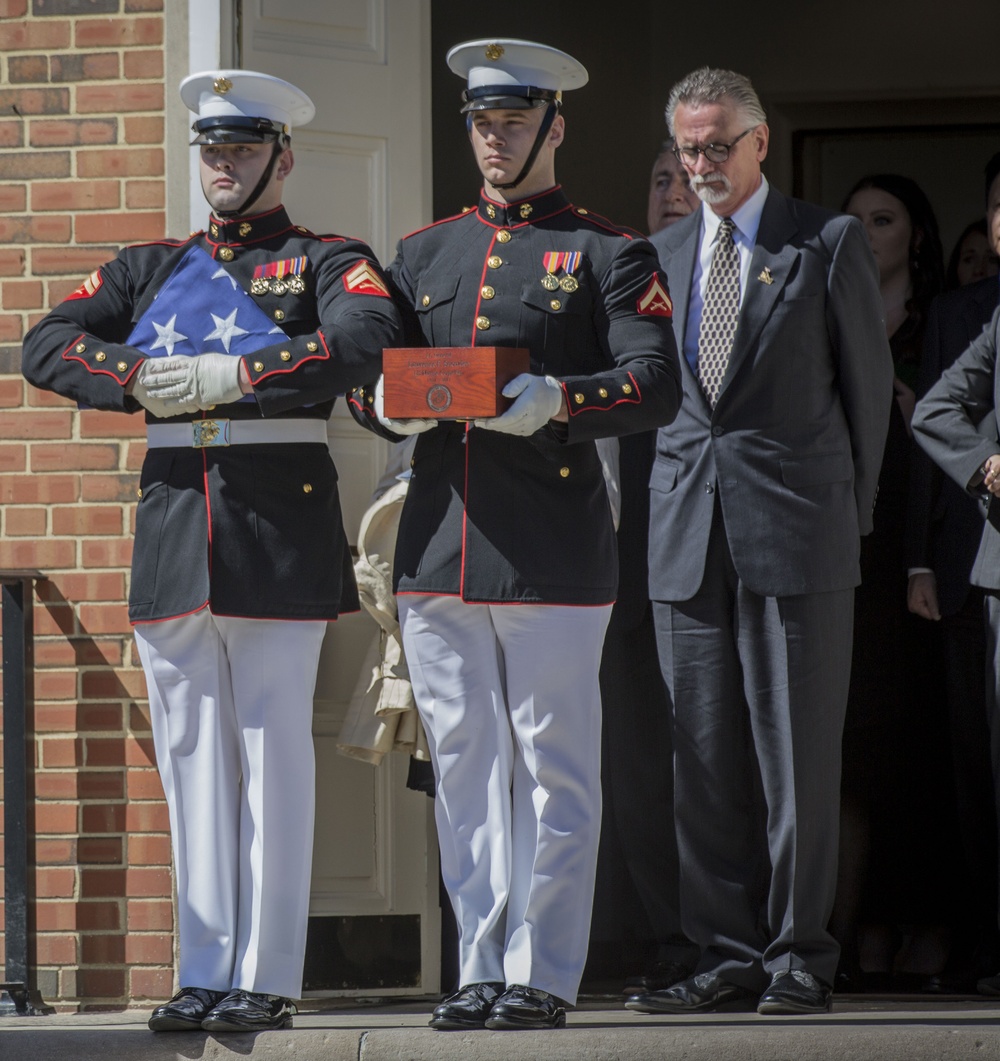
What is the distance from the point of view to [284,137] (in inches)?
158

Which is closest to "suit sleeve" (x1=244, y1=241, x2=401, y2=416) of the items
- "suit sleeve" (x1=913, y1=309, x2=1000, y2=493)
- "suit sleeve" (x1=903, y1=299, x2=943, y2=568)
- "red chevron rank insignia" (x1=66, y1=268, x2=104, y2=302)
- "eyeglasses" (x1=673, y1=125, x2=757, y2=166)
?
"red chevron rank insignia" (x1=66, y1=268, x2=104, y2=302)

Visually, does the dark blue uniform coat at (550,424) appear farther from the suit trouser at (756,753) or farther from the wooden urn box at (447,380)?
the suit trouser at (756,753)

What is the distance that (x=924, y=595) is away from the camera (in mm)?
4543

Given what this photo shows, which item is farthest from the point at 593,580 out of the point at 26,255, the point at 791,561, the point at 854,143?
the point at 854,143

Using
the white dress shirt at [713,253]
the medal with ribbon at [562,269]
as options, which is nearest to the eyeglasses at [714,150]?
the white dress shirt at [713,253]

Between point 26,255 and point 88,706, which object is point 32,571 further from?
point 26,255

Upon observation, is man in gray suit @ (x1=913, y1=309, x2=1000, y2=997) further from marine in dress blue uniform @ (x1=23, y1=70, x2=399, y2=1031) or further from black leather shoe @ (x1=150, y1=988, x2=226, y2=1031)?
black leather shoe @ (x1=150, y1=988, x2=226, y2=1031)

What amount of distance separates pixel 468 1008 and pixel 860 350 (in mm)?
1670

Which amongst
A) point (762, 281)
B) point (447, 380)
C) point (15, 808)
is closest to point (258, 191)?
point (447, 380)

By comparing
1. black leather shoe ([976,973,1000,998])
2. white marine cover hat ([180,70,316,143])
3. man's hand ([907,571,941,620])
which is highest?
white marine cover hat ([180,70,316,143])

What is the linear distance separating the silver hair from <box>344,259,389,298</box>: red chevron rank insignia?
854mm

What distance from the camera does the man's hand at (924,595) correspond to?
4.53m

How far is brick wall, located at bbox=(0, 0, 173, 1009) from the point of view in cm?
464

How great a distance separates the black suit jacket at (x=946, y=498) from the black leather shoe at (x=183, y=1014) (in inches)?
79.7
